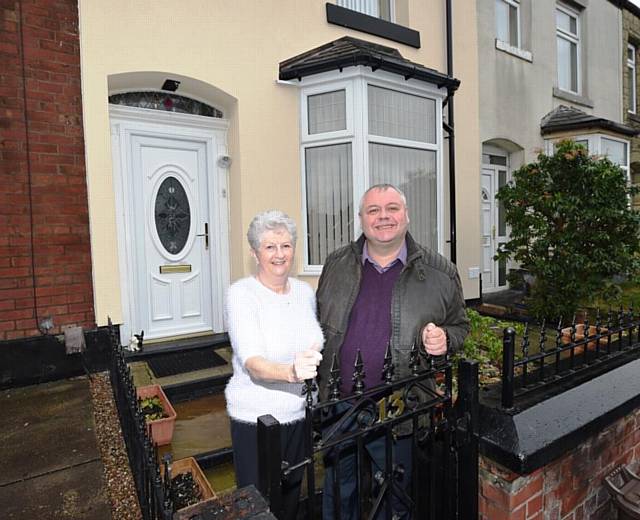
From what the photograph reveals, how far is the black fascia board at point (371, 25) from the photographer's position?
218 inches

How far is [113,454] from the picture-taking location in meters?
2.99

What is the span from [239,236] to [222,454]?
2.49 metres

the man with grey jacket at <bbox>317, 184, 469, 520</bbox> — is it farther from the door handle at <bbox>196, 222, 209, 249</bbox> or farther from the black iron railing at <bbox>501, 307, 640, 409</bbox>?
the door handle at <bbox>196, 222, 209, 249</bbox>

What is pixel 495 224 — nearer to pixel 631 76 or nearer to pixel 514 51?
pixel 514 51

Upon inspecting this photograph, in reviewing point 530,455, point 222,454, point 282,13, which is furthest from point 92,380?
point 282,13

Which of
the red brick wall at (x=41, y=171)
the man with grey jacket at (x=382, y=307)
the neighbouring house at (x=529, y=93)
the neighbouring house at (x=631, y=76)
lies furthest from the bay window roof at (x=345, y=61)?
the neighbouring house at (x=631, y=76)

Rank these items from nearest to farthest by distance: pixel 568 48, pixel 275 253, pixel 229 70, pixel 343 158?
pixel 275 253
pixel 229 70
pixel 343 158
pixel 568 48

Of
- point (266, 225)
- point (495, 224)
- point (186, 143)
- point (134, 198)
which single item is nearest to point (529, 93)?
point (495, 224)

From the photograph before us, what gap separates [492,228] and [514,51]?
3037 mm

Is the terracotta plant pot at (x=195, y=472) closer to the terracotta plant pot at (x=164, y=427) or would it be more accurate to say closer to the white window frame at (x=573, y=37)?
the terracotta plant pot at (x=164, y=427)

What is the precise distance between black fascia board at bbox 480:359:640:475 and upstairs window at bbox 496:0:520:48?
24.6 ft

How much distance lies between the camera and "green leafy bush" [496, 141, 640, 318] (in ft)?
18.9

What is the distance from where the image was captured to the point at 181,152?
5.04m

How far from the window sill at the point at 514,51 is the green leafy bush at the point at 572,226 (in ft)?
8.66
